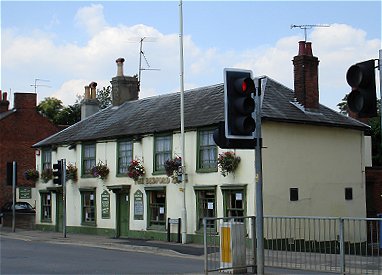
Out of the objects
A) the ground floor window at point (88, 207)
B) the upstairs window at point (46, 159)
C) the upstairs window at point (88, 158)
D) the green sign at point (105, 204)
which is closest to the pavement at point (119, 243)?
→ the ground floor window at point (88, 207)

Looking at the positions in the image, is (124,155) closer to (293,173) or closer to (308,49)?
(293,173)

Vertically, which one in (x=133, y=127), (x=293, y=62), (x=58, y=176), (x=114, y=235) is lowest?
(x=114, y=235)

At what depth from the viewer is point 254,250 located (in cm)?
1375

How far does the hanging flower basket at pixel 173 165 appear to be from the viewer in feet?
84.4

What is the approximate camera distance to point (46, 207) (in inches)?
1378

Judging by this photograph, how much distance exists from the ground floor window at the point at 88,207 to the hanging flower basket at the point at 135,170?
3.92m

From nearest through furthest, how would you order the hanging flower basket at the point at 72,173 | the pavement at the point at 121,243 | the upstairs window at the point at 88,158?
the pavement at the point at 121,243
the upstairs window at the point at 88,158
the hanging flower basket at the point at 72,173

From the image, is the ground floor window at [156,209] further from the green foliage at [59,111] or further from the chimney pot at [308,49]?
the green foliage at [59,111]

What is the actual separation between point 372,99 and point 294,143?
51.8 ft

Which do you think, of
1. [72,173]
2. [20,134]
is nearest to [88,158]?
[72,173]

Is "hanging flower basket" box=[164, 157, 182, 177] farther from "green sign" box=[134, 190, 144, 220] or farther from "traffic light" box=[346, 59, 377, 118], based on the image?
"traffic light" box=[346, 59, 377, 118]

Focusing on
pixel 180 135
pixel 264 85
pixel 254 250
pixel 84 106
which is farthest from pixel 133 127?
pixel 254 250

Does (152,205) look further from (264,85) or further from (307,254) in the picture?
(307,254)

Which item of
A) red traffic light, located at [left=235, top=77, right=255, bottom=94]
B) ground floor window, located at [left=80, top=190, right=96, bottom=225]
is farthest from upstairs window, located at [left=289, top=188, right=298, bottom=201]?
red traffic light, located at [left=235, top=77, right=255, bottom=94]
